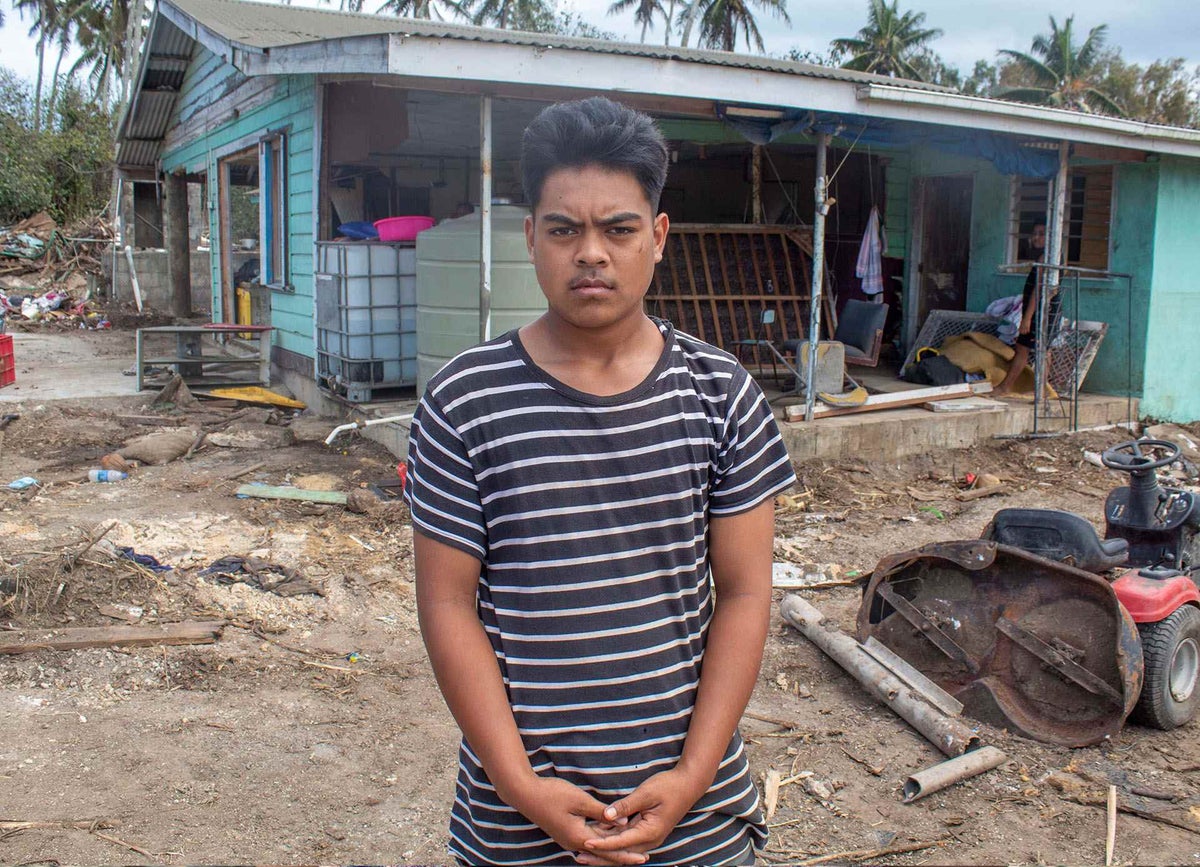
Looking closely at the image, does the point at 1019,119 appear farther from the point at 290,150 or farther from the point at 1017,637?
the point at 290,150

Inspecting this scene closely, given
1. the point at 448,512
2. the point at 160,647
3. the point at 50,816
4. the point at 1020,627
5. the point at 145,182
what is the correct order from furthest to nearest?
the point at 145,182 → the point at 160,647 → the point at 1020,627 → the point at 50,816 → the point at 448,512

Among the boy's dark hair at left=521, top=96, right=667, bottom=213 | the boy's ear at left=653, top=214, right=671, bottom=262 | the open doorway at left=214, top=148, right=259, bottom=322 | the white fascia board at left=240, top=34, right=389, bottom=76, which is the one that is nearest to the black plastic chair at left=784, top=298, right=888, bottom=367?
the white fascia board at left=240, top=34, right=389, bottom=76

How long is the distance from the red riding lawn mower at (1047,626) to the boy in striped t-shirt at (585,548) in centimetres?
284

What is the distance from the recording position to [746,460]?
1.64 metres

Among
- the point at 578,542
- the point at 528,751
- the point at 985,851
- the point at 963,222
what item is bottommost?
the point at 985,851

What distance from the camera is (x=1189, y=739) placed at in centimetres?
412

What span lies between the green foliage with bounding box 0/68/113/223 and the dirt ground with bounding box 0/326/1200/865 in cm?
2042

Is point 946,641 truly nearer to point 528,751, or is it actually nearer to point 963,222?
point 528,751

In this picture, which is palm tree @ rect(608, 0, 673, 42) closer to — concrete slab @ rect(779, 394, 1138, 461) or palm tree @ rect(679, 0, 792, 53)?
palm tree @ rect(679, 0, 792, 53)

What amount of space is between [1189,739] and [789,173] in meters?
9.14

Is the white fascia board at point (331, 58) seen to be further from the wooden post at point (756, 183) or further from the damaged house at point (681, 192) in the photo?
the wooden post at point (756, 183)

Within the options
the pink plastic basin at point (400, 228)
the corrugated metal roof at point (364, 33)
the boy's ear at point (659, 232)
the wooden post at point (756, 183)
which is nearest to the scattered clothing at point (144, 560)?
the corrugated metal roof at point (364, 33)

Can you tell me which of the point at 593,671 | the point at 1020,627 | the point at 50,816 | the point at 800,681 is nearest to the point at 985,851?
the point at 1020,627

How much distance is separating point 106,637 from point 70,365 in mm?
9946
